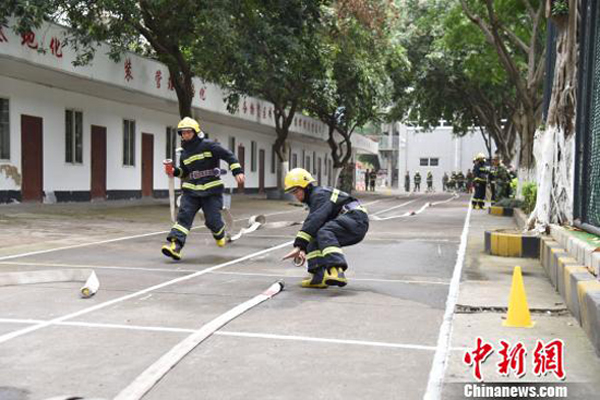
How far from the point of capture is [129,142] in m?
24.8

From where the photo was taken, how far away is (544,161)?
32.2ft

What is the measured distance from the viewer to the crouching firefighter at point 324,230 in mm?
6812

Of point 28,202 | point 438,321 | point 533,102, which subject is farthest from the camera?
point 28,202

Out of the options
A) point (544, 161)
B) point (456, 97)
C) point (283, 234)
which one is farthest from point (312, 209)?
point (456, 97)

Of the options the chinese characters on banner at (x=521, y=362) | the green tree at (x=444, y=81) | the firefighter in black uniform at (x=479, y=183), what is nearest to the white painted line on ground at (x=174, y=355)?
the chinese characters on banner at (x=521, y=362)

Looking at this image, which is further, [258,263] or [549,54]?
[549,54]

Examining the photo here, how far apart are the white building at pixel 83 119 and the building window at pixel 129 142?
4 cm

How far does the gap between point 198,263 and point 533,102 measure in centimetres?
1073

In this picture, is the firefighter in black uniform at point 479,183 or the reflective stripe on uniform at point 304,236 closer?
the reflective stripe on uniform at point 304,236

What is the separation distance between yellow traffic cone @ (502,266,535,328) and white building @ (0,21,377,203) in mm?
13085

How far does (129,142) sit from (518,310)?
69.7ft

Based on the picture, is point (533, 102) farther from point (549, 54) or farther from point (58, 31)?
point (58, 31)

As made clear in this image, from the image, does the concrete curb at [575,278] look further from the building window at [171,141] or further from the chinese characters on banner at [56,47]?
the building window at [171,141]

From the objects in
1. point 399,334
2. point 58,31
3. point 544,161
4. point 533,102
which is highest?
point 58,31
